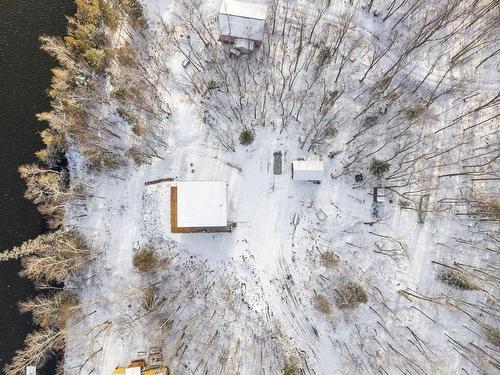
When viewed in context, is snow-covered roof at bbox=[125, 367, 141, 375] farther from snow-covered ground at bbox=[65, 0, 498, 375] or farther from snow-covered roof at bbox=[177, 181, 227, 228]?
snow-covered roof at bbox=[177, 181, 227, 228]

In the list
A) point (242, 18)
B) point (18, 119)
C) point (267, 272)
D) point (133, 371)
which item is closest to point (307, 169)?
point (267, 272)

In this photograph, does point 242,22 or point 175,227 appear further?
point 175,227

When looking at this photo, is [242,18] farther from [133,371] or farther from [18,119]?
[133,371]

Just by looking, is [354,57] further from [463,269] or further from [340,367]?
[340,367]

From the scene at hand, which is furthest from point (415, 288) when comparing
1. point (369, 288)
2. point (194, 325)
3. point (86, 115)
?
point (86, 115)

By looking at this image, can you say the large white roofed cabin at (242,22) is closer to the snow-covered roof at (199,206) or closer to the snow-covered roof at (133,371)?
the snow-covered roof at (199,206)

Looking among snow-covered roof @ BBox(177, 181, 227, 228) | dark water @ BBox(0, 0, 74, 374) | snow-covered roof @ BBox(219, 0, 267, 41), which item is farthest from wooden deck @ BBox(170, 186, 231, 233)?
snow-covered roof @ BBox(219, 0, 267, 41)
